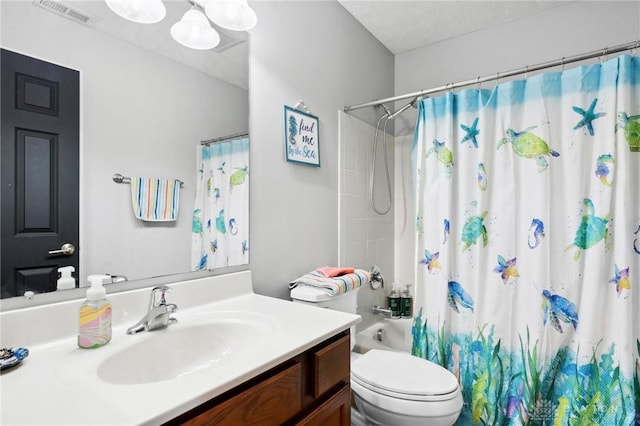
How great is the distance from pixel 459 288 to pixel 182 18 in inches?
67.7

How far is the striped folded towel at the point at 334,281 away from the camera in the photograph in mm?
1396

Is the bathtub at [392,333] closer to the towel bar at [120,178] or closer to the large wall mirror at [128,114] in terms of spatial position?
the large wall mirror at [128,114]

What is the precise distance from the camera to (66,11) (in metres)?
0.88

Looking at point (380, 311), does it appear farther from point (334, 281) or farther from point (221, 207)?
point (221, 207)

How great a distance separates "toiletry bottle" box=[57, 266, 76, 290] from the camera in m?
0.86

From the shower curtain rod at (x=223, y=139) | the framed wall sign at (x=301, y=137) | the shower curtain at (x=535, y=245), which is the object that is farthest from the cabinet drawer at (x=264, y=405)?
the shower curtain at (x=535, y=245)

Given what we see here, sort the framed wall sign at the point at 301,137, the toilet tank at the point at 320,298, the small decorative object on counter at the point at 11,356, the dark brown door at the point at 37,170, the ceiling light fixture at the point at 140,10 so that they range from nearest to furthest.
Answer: the small decorative object on counter at the point at 11,356 < the dark brown door at the point at 37,170 < the ceiling light fixture at the point at 140,10 < the toilet tank at the point at 320,298 < the framed wall sign at the point at 301,137

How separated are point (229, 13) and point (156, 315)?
3.40 feet

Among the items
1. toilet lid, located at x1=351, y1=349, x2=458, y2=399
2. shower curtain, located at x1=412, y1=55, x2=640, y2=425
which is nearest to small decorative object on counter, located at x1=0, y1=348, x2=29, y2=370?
toilet lid, located at x1=351, y1=349, x2=458, y2=399

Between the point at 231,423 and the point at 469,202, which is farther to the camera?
the point at 469,202

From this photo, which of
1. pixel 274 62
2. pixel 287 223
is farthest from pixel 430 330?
pixel 274 62

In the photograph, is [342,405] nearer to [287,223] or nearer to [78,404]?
[78,404]

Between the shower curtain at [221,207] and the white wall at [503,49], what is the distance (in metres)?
1.48

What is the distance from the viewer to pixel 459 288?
5.76 ft
